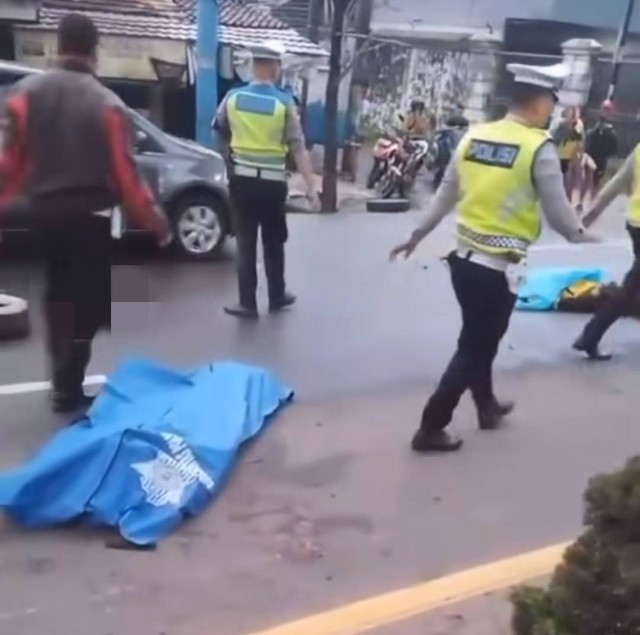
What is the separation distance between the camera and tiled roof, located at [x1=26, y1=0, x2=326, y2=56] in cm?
2338

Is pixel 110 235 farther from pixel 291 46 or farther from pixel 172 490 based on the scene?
pixel 291 46

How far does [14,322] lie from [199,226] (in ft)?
13.2

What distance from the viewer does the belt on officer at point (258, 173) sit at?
27.4 ft

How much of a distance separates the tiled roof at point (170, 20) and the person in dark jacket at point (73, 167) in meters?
16.6

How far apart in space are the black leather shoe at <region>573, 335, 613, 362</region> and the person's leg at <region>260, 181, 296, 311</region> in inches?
81.1

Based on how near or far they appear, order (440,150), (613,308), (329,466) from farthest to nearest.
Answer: (440,150), (613,308), (329,466)

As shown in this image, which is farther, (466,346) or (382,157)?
(382,157)

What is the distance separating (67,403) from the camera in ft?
20.0

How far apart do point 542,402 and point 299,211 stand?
11.5 metres

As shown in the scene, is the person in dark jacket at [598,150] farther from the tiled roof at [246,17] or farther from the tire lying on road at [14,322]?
the tire lying on road at [14,322]

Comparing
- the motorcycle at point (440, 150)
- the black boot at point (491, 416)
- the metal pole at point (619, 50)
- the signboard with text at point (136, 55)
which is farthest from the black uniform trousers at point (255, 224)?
the metal pole at point (619, 50)

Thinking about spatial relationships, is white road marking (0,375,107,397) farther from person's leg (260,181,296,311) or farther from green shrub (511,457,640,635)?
green shrub (511,457,640,635)

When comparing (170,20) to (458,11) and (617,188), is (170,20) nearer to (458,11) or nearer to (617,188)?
(458,11)

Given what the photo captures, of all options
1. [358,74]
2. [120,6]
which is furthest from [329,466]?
[358,74]
